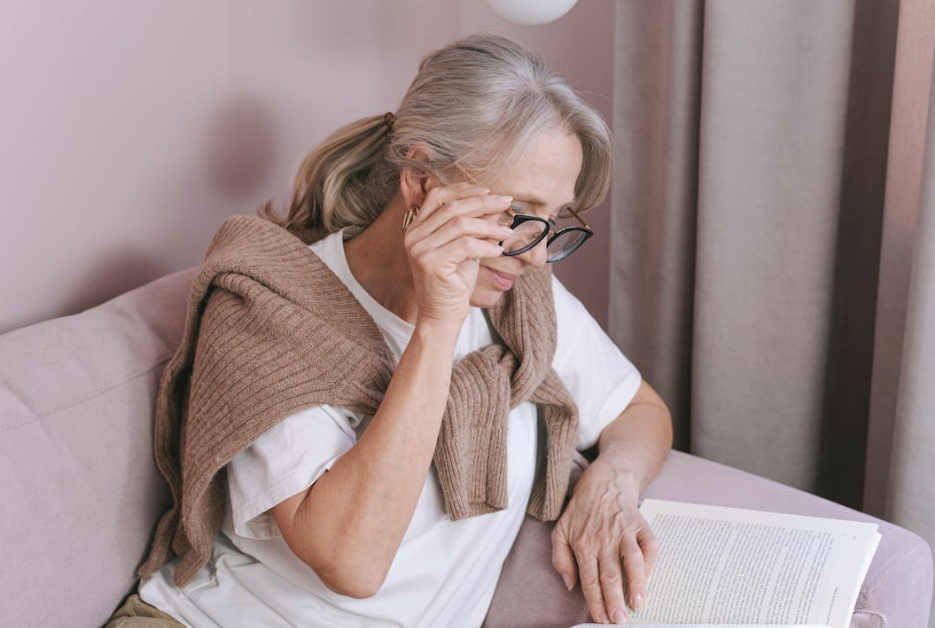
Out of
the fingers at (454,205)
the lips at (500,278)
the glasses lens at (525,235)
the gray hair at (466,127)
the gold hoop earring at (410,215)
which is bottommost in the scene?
the lips at (500,278)

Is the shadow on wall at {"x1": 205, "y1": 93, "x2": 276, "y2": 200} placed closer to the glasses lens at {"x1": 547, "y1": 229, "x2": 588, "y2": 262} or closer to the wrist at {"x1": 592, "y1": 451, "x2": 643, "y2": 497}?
the glasses lens at {"x1": 547, "y1": 229, "x2": 588, "y2": 262}

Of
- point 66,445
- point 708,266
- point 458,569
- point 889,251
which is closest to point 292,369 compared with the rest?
point 66,445

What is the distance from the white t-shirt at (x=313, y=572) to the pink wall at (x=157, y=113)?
1.29ft

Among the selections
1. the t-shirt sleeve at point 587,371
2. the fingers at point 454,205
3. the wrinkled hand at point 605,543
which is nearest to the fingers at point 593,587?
the wrinkled hand at point 605,543

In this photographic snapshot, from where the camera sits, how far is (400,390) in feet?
3.79

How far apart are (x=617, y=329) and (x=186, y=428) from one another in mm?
1151

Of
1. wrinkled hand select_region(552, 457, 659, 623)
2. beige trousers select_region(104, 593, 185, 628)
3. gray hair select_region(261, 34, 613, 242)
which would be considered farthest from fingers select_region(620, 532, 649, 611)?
beige trousers select_region(104, 593, 185, 628)

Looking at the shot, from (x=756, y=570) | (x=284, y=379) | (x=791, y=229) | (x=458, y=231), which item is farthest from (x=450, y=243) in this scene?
(x=791, y=229)

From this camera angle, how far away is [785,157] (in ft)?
5.61

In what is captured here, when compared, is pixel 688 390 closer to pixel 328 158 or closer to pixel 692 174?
pixel 692 174

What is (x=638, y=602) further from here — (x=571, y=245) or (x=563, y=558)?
(x=571, y=245)

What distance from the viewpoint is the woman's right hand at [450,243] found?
3.77 feet

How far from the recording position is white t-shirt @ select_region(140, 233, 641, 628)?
115 centimetres

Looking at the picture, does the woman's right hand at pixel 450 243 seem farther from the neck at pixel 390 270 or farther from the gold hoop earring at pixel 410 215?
the neck at pixel 390 270
